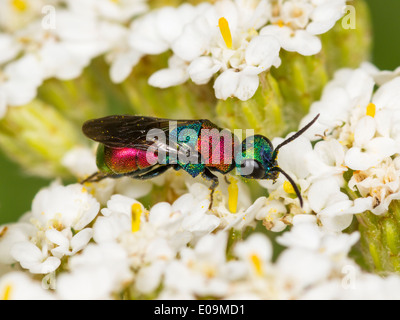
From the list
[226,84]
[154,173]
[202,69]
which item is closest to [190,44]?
[202,69]

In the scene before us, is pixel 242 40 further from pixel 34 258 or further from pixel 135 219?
pixel 34 258

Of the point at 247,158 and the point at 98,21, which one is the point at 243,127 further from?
the point at 98,21

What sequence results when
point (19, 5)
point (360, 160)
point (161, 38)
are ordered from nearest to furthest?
1. point (360, 160)
2. point (161, 38)
3. point (19, 5)

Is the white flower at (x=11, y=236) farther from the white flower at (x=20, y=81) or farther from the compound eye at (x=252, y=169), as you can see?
the compound eye at (x=252, y=169)

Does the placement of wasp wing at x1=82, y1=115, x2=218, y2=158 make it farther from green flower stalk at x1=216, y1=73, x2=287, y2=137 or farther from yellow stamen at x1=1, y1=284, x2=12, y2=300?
yellow stamen at x1=1, y1=284, x2=12, y2=300

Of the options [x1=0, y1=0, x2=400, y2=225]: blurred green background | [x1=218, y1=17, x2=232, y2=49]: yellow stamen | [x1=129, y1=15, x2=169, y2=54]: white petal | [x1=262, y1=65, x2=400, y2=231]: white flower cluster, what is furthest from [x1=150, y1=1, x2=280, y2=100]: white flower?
[x1=0, y1=0, x2=400, y2=225]: blurred green background
